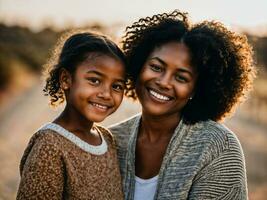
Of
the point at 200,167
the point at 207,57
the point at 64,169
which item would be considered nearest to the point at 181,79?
the point at 207,57

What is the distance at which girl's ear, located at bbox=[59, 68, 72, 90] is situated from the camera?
3.42 metres

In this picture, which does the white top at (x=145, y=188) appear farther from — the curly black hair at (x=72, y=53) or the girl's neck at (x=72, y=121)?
the curly black hair at (x=72, y=53)

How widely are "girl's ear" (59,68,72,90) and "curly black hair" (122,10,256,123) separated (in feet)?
1.70

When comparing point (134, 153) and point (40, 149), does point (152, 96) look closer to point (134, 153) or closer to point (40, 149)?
point (134, 153)

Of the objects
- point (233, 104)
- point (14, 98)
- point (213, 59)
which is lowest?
point (14, 98)

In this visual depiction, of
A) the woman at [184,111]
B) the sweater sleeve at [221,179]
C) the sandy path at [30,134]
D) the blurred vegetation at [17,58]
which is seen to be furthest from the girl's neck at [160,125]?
the sandy path at [30,134]

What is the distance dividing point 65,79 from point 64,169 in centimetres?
65

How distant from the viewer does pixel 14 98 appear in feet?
49.1

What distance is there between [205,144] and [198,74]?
0.54 meters

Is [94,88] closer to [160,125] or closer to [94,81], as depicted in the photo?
[94,81]

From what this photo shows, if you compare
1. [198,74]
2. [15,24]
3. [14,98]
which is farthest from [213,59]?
[15,24]

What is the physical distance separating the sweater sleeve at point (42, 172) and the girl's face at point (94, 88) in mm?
374

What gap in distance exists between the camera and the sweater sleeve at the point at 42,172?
Result: 295 cm

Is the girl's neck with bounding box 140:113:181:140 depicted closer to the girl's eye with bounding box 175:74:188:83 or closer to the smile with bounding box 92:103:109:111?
the girl's eye with bounding box 175:74:188:83
